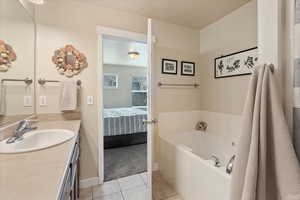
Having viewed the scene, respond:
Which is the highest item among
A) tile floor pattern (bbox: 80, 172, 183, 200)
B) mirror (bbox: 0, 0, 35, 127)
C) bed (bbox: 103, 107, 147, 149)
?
mirror (bbox: 0, 0, 35, 127)

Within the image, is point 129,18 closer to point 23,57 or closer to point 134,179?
point 23,57

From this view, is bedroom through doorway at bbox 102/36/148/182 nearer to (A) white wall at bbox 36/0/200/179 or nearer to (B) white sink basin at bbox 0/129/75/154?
(A) white wall at bbox 36/0/200/179

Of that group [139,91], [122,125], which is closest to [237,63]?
[122,125]

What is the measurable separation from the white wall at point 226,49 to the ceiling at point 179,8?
155 mm

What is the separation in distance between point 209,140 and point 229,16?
80.8 inches

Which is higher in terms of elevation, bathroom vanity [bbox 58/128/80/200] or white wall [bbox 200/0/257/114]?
white wall [bbox 200/0/257/114]

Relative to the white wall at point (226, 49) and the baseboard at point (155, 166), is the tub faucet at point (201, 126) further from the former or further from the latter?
the baseboard at point (155, 166)

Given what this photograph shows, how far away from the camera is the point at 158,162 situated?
237cm

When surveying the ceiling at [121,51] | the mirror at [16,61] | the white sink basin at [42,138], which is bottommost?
the white sink basin at [42,138]

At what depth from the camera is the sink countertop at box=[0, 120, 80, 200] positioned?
0.54m

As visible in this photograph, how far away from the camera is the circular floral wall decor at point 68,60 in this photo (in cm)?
178

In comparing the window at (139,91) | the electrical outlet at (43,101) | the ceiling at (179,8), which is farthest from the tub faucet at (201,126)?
the window at (139,91)

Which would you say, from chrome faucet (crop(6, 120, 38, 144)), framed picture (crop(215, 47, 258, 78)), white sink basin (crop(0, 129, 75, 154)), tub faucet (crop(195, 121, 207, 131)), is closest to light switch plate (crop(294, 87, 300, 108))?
white sink basin (crop(0, 129, 75, 154))

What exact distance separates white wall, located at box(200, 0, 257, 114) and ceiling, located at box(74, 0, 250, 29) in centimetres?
16
